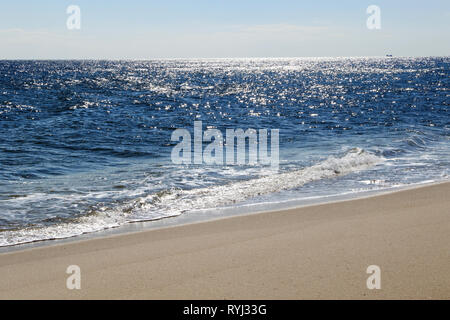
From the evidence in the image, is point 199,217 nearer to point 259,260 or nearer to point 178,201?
point 178,201

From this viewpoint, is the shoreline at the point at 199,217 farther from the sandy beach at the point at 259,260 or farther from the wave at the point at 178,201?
the sandy beach at the point at 259,260

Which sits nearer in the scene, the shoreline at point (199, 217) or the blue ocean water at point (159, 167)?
the shoreline at point (199, 217)

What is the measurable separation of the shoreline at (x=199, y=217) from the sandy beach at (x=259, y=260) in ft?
0.92

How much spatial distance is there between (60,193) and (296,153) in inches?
333

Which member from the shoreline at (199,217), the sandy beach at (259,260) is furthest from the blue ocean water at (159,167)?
the sandy beach at (259,260)

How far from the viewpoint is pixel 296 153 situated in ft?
49.3

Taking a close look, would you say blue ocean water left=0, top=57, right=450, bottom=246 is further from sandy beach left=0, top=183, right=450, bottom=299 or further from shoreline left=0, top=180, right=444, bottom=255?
sandy beach left=0, top=183, right=450, bottom=299

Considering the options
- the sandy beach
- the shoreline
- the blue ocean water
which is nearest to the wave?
the blue ocean water

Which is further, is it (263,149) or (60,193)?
(263,149)

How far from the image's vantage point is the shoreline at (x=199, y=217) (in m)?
6.36

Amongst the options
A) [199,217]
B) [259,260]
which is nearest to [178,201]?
[199,217]

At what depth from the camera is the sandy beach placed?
4215mm
